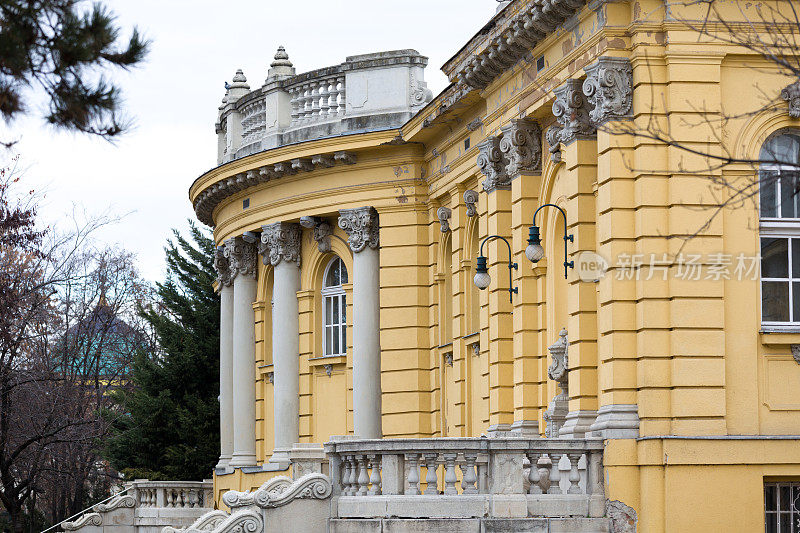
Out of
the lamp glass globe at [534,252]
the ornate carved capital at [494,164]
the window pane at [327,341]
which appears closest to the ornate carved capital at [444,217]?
the ornate carved capital at [494,164]

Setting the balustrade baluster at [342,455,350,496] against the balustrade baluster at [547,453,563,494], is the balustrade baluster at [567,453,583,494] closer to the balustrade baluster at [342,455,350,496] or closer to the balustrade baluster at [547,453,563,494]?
the balustrade baluster at [547,453,563,494]

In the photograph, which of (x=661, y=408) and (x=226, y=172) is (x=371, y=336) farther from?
(x=661, y=408)

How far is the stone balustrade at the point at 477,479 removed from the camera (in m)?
18.8

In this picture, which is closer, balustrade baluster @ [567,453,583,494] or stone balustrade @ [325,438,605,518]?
stone balustrade @ [325,438,605,518]

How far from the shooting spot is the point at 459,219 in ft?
92.8

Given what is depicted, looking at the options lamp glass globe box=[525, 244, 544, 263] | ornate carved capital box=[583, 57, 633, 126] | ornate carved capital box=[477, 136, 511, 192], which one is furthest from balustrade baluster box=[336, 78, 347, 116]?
ornate carved capital box=[583, 57, 633, 126]

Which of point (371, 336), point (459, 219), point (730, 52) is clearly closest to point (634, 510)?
point (730, 52)

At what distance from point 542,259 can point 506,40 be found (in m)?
3.24

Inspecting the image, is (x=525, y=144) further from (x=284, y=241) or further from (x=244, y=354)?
(x=244, y=354)

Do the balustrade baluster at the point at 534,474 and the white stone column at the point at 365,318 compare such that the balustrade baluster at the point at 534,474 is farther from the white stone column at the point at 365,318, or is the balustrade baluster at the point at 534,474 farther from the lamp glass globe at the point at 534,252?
the white stone column at the point at 365,318

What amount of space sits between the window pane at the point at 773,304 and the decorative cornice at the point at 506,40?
4.46m

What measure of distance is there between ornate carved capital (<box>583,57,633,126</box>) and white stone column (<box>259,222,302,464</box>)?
46.4 feet

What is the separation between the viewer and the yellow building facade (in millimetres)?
19250

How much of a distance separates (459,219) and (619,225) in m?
8.70
